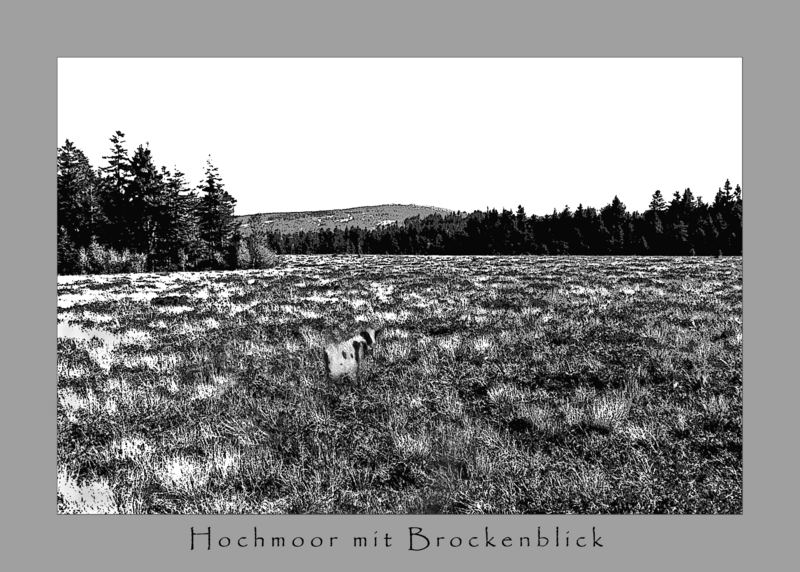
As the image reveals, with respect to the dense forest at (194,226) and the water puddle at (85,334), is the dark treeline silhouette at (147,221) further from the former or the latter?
the water puddle at (85,334)

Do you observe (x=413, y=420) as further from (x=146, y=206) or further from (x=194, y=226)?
(x=194, y=226)

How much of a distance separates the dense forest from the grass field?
3233mm

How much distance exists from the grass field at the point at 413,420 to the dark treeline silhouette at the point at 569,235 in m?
24.0

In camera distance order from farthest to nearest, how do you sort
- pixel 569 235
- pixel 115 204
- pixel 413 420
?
1. pixel 569 235
2. pixel 115 204
3. pixel 413 420

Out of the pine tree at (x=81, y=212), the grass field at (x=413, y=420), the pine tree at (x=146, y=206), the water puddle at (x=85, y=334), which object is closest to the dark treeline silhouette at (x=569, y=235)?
the pine tree at (x=146, y=206)

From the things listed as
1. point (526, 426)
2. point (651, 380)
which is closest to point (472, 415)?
point (526, 426)

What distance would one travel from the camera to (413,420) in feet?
17.1

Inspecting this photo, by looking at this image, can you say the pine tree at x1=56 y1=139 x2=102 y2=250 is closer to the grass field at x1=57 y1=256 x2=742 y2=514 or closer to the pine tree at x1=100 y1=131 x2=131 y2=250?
the pine tree at x1=100 y1=131 x2=131 y2=250

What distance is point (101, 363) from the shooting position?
7.50 m

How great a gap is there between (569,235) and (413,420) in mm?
70531

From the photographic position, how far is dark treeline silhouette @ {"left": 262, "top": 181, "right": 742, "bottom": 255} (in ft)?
142

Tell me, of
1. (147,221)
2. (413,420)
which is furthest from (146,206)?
(413,420)

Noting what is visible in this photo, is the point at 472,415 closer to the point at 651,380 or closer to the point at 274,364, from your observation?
the point at 651,380
